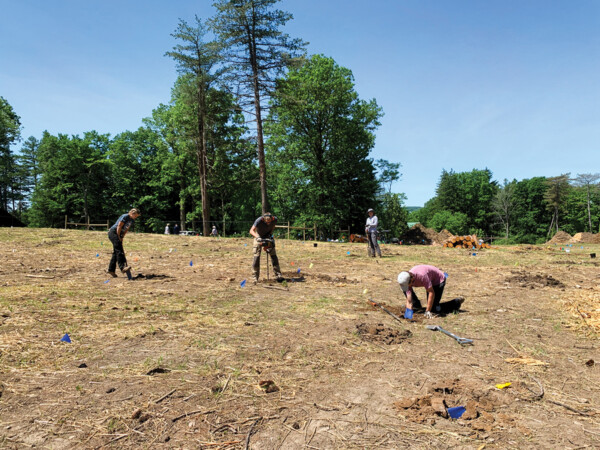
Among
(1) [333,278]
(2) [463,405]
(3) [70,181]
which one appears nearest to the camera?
(2) [463,405]

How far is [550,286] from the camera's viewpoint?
30.3 feet

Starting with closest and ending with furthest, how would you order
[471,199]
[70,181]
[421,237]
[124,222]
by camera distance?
[124,222]
[421,237]
[70,181]
[471,199]

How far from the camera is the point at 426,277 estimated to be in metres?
6.28

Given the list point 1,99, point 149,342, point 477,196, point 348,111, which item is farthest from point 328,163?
point 477,196

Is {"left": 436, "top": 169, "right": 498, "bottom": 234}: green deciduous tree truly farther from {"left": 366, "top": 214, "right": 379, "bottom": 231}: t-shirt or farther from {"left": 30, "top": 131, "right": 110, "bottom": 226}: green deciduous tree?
{"left": 30, "top": 131, "right": 110, "bottom": 226}: green deciduous tree

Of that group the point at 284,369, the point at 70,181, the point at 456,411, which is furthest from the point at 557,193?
the point at 70,181

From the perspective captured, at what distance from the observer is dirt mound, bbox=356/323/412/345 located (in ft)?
16.6

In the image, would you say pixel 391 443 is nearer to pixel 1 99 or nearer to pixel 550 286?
pixel 550 286

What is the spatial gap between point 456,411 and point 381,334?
7.11 ft

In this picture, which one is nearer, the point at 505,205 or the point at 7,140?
the point at 7,140

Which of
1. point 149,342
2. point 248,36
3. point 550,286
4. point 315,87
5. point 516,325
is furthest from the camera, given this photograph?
point 315,87

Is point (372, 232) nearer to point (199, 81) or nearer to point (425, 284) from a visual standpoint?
point (425, 284)

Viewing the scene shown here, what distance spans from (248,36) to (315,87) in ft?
32.7

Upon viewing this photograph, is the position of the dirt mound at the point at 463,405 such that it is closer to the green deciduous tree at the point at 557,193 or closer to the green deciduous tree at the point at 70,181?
the green deciduous tree at the point at 70,181
